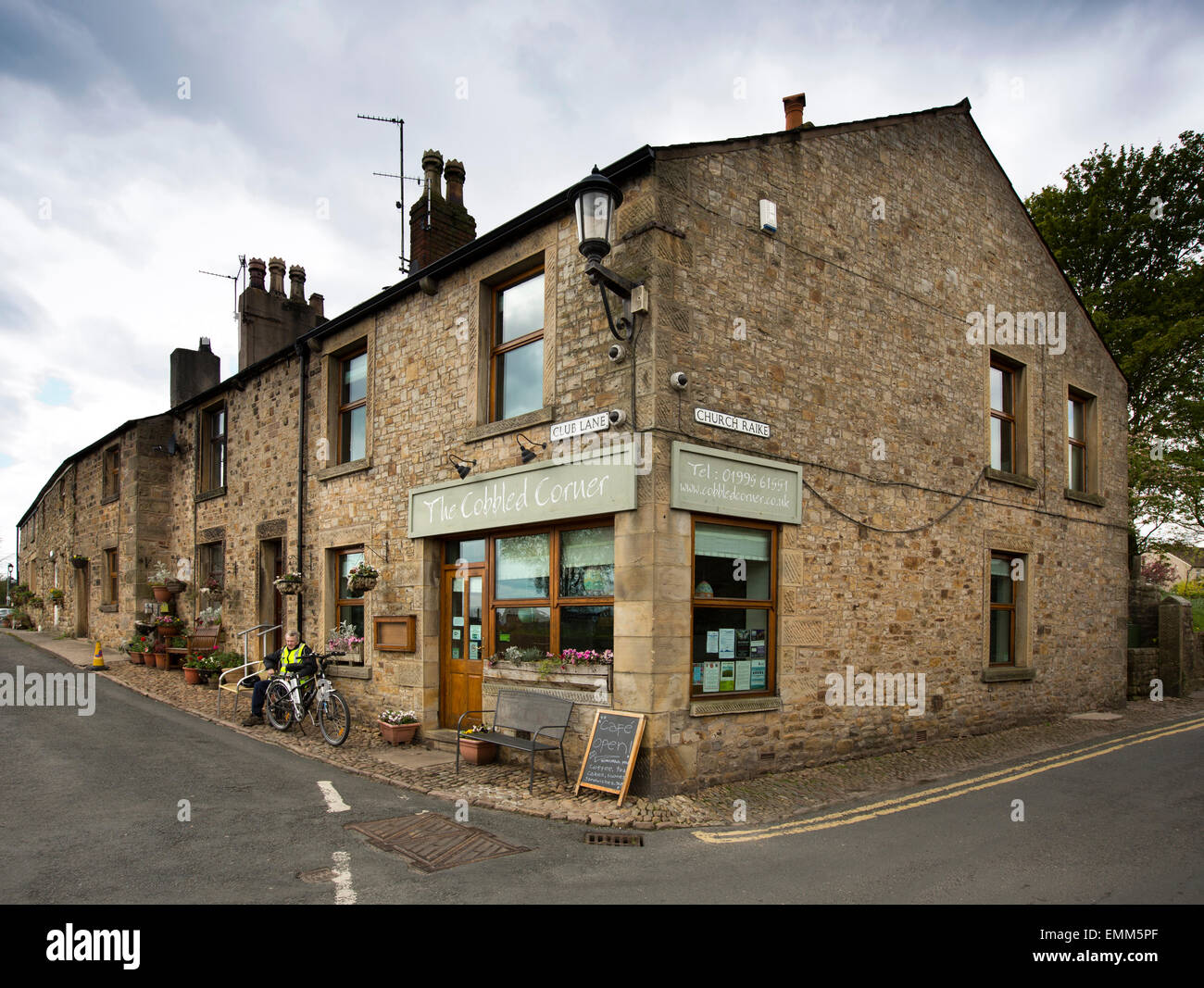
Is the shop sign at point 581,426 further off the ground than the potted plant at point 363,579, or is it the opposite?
the shop sign at point 581,426

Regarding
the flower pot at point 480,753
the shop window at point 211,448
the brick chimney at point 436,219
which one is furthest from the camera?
the shop window at point 211,448

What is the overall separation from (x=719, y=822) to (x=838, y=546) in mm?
3900

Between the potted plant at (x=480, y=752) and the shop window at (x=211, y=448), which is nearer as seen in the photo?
the potted plant at (x=480, y=752)

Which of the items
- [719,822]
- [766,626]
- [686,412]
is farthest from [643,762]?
[686,412]

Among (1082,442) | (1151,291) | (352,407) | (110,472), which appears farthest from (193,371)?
(1151,291)

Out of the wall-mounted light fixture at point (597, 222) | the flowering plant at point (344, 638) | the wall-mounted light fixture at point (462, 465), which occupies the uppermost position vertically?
the wall-mounted light fixture at point (597, 222)

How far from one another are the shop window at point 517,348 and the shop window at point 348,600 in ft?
12.7

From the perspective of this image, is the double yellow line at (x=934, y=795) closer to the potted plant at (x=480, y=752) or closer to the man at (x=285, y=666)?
the potted plant at (x=480, y=752)

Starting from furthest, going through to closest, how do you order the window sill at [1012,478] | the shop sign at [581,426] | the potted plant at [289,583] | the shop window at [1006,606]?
1. the potted plant at [289,583]
2. the shop window at [1006,606]
3. the window sill at [1012,478]
4. the shop sign at [581,426]

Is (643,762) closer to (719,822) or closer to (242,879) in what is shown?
(719,822)

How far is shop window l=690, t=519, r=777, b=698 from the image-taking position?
321 inches

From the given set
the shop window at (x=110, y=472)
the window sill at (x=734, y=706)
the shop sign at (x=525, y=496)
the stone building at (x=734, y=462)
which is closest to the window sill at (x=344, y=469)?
the stone building at (x=734, y=462)

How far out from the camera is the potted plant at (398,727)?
1005 centimetres

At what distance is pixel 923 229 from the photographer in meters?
11.4
